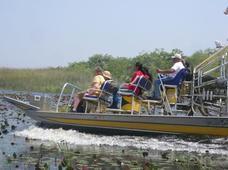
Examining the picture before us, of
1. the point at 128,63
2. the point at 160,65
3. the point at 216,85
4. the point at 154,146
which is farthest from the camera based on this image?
the point at 128,63

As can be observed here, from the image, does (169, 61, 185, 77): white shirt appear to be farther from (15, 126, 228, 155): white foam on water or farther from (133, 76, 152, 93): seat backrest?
(15, 126, 228, 155): white foam on water

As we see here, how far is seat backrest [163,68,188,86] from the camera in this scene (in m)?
13.9

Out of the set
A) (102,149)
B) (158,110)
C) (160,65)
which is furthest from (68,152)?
(160,65)

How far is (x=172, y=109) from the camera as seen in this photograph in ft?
46.4

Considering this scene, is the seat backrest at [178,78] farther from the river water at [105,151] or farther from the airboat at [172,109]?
the river water at [105,151]

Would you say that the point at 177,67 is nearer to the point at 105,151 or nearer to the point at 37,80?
the point at 105,151

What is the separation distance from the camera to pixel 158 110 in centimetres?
1502

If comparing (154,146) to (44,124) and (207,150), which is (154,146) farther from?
(44,124)

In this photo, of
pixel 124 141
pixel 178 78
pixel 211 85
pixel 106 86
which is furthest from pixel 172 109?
pixel 106 86

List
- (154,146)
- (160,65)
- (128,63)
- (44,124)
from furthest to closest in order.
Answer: (128,63) → (160,65) → (44,124) → (154,146)

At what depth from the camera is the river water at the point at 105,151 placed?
32.0 ft

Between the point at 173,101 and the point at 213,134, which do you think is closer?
the point at 213,134

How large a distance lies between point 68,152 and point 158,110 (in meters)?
4.29

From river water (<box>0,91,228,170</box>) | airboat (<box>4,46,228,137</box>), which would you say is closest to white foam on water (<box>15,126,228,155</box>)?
river water (<box>0,91,228,170</box>)
